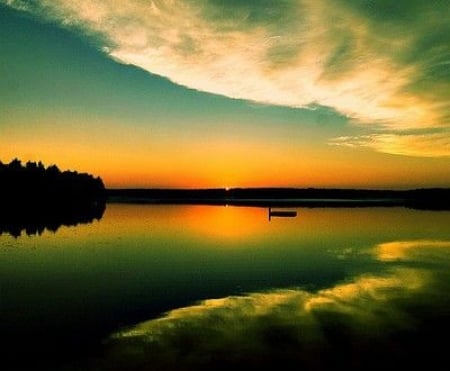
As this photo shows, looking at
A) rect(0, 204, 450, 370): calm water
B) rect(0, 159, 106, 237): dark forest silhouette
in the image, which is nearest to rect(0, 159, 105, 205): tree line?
rect(0, 159, 106, 237): dark forest silhouette

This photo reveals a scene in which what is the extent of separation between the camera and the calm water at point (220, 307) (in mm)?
14172

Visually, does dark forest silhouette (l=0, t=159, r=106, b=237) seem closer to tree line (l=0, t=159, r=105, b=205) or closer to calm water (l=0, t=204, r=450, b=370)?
tree line (l=0, t=159, r=105, b=205)

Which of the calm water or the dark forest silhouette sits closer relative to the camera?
the calm water

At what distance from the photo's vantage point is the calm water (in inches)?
558

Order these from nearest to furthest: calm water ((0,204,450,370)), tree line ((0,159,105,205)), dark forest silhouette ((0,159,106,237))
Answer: calm water ((0,204,450,370)), dark forest silhouette ((0,159,106,237)), tree line ((0,159,105,205))

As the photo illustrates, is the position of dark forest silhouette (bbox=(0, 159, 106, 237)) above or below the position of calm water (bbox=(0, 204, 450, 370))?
above

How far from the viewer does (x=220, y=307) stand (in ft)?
67.4

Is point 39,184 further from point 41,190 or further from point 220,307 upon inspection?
point 220,307

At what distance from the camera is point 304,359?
1380 centimetres

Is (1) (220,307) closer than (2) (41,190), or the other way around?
(1) (220,307)

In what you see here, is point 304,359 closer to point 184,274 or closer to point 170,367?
point 170,367

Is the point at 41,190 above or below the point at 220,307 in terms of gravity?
above

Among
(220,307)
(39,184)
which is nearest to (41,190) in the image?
(39,184)

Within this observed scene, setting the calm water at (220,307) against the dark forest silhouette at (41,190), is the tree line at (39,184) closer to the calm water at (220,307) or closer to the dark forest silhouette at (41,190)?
the dark forest silhouette at (41,190)
